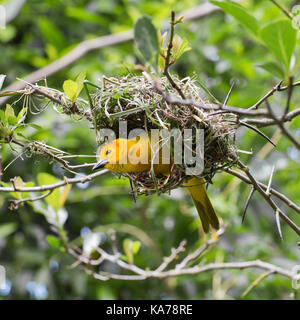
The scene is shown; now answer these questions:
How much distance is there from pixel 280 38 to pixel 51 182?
71.4 inches

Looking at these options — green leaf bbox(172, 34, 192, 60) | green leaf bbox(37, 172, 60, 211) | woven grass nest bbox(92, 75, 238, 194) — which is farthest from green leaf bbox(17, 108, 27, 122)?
green leaf bbox(37, 172, 60, 211)

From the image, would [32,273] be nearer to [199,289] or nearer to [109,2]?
[199,289]

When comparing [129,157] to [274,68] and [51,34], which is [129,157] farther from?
[51,34]

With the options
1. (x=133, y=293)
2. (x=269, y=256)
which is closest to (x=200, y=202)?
(x=269, y=256)

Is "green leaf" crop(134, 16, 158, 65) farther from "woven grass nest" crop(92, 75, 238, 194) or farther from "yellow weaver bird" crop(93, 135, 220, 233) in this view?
"yellow weaver bird" crop(93, 135, 220, 233)

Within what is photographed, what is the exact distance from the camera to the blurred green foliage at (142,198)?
3982 mm

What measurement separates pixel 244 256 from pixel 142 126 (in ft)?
7.16

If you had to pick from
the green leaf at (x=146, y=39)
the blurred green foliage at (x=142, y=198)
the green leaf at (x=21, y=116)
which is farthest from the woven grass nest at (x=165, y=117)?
the blurred green foliage at (x=142, y=198)

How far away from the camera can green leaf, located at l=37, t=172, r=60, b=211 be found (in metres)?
2.66

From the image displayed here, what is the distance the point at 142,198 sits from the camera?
14.3 ft

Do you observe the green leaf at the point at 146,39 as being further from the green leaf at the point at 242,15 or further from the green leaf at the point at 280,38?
the green leaf at the point at 280,38

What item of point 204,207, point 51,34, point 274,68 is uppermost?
point 51,34

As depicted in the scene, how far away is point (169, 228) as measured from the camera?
4570mm

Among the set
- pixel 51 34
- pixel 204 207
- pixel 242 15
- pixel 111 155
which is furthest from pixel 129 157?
pixel 51 34
